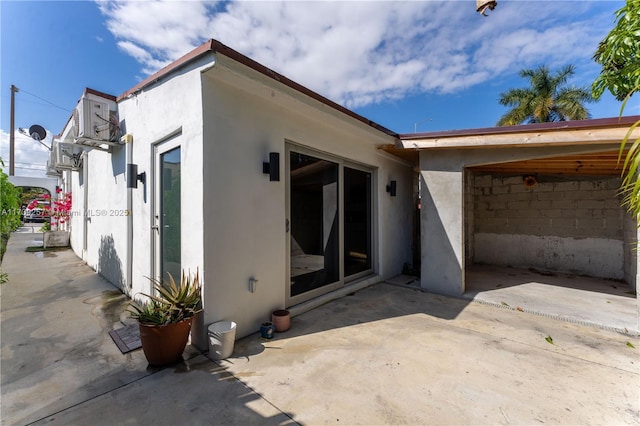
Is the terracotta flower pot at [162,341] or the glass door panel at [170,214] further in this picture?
the glass door panel at [170,214]

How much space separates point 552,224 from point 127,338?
10.2 metres

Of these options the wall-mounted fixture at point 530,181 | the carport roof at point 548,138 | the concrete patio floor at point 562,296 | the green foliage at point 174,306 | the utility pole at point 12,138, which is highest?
the utility pole at point 12,138

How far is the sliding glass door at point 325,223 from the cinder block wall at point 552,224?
15.6 feet

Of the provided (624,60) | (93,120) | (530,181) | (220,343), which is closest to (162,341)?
(220,343)

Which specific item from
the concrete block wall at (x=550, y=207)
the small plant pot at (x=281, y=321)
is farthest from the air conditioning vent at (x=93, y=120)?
the concrete block wall at (x=550, y=207)

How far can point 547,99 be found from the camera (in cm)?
1945

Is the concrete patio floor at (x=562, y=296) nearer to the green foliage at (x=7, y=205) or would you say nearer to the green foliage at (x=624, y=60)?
the green foliage at (x=624, y=60)

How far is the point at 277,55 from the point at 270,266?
14.2 feet

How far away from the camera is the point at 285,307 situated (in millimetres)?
4266

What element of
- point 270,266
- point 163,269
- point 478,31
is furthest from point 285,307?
point 478,31

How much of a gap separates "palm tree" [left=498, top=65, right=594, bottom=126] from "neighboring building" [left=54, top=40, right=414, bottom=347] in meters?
20.3

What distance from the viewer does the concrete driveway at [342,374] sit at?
223 cm

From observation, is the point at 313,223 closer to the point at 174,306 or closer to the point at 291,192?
the point at 291,192

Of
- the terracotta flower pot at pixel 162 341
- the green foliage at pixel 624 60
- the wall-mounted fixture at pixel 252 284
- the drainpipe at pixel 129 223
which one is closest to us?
the green foliage at pixel 624 60
